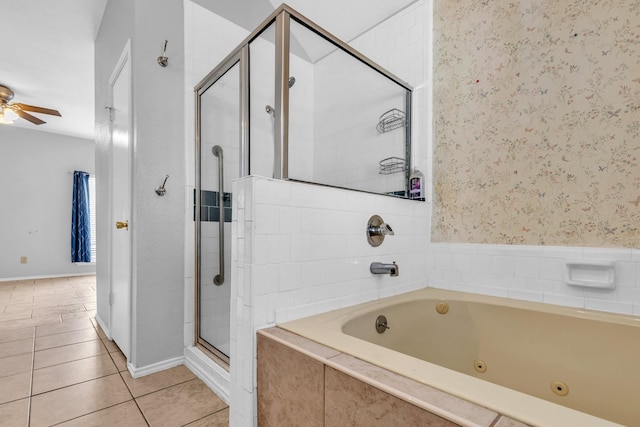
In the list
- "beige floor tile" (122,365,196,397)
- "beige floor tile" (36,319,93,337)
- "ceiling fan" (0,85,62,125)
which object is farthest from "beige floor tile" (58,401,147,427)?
"ceiling fan" (0,85,62,125)

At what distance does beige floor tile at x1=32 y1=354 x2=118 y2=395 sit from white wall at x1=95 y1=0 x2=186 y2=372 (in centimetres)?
22

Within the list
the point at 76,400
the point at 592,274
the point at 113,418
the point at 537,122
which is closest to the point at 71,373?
the point at 76,400

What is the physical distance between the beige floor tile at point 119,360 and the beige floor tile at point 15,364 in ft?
1.34

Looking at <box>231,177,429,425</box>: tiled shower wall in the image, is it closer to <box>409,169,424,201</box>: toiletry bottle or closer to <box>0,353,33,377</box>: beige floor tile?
<box>409,169,424,201</box>: toiletry bottle

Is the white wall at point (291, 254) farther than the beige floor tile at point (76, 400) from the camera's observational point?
No

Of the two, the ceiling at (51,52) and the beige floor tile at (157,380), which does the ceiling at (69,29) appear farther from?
the beige floor tile at (157,380)

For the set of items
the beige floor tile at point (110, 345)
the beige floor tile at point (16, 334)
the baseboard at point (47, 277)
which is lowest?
the baseboard at point (47, 277)

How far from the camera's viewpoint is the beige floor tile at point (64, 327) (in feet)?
7.73

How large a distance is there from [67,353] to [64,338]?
0.36 metres

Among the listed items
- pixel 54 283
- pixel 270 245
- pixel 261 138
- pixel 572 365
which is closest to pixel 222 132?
pixel 261 138

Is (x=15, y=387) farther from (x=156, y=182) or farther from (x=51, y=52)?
(x=51, y=52)

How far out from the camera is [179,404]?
55.9 inches

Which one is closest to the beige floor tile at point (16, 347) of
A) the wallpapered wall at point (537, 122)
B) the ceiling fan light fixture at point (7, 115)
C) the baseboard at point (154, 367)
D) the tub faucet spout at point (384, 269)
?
the baseboard at point (154, 367)

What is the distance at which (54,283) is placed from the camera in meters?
4.50
